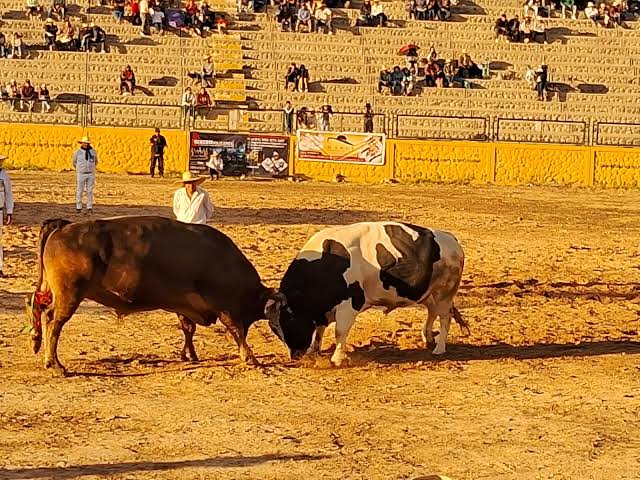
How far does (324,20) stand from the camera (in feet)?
141

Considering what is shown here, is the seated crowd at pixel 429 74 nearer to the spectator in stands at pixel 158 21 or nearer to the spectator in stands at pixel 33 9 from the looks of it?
the spectator in stands at pixel 158 21

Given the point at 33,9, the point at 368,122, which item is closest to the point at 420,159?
the point at 368,122

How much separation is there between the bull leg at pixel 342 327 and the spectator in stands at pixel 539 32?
113 feet

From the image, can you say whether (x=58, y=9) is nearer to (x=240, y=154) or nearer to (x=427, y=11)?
(x=240, y=154)

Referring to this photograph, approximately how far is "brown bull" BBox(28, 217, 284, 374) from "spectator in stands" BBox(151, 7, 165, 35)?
103 feet

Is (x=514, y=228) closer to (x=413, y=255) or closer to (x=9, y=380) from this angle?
(x=413, y=255)

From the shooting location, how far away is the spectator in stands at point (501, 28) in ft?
143

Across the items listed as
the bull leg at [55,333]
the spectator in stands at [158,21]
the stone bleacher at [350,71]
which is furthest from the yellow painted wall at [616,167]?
the bull leg at [55,333]

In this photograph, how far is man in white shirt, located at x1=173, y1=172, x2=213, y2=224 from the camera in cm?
1348

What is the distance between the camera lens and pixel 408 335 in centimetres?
1311

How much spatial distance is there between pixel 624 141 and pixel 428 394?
87.2ft

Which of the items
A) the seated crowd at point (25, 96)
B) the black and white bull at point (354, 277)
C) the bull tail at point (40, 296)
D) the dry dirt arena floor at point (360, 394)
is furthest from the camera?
the seated crowd at point (25, 96)

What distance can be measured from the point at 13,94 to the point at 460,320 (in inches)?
1051

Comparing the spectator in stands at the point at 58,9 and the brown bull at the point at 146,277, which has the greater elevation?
the spectator in stands at the point at 58,9
